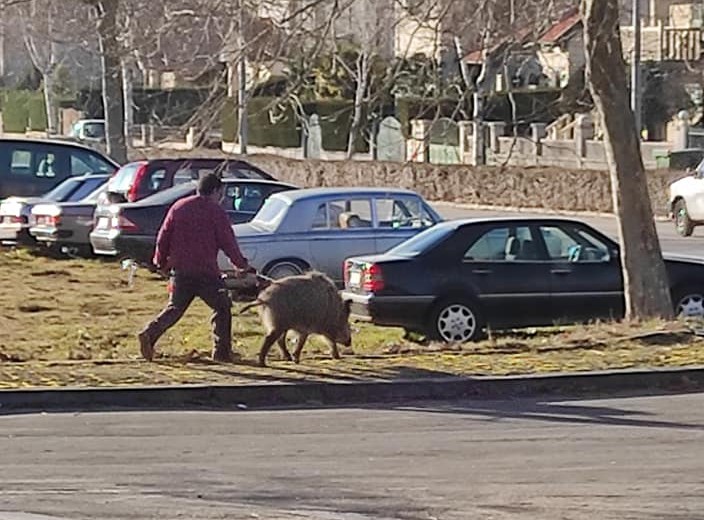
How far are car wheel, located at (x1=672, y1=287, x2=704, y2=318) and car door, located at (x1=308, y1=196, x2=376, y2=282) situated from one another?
4436 millimetres

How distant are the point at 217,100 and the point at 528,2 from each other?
3.24 metres

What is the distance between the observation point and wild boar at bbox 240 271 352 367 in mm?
14516

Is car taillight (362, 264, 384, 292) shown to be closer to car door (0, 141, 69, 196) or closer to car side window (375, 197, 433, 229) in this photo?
car side window (375, 197, 433, 229)

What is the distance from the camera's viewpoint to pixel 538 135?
50000 millimetres

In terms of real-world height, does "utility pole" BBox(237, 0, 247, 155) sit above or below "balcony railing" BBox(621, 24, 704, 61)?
below

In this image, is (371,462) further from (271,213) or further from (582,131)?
(582,131)

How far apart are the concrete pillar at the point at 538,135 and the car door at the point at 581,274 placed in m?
30.1

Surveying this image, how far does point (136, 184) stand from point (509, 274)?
33.7 feet

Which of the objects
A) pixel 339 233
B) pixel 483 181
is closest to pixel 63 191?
pixel 339 233

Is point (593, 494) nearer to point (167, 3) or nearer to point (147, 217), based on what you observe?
point (167, 3)

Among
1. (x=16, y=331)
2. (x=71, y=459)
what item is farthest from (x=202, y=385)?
(x=16, y=331)

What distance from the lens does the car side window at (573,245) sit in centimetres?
1784

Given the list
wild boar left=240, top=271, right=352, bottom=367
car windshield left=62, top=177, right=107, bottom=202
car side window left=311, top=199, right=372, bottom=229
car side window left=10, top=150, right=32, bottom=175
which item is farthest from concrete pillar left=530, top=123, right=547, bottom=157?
wild boar left=240, top=271, right=352, bottom=367

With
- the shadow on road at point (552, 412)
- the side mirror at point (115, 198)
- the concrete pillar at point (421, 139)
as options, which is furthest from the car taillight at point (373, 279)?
the side mirror at point (115, 198)
